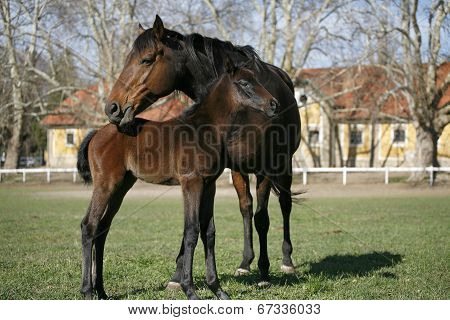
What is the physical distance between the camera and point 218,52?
5.92 m

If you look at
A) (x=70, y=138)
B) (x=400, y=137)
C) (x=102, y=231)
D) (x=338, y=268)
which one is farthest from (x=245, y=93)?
(x=70, y=138)

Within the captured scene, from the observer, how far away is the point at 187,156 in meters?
5.11

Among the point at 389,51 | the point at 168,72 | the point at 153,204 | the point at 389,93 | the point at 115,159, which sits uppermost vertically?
the point at 389,51

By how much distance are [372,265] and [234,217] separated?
26.4 feet

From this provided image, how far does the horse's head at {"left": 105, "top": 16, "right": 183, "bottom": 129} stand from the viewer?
17.8ft

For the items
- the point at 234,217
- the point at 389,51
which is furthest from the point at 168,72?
the point at 389,51

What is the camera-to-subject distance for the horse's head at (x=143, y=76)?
5.42m

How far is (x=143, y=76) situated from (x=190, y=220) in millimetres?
1617

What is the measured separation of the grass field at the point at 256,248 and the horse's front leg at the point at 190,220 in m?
0.44

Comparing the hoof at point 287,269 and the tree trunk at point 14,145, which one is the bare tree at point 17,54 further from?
the hoof at point 287,269

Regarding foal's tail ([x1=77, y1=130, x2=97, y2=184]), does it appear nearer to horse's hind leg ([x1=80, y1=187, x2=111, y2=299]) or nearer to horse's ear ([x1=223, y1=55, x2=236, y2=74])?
horse's hind leg ([x1=80, y1=187, x2=111, y2=299])

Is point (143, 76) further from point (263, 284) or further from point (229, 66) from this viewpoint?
point (263, 284)
